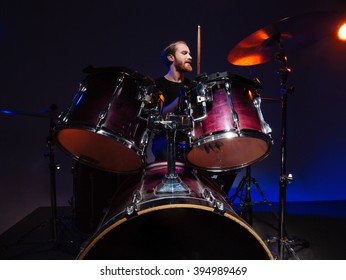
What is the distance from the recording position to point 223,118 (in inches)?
62.4

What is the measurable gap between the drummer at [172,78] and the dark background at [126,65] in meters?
1.12

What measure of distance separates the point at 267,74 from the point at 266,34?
5.90ft

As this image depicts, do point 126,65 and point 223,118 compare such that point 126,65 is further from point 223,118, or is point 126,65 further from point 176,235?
point 176,235

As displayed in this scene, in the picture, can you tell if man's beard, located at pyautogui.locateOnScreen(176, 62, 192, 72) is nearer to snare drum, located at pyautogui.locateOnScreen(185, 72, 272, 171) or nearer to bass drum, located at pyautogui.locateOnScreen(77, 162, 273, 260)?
snare drum, located at pyautogui.locateOnScreen(185, 72, 272, 171)

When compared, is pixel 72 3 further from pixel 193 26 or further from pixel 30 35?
pixel 193 26

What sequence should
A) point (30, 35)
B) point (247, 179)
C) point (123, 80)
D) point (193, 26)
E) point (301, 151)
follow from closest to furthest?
1. point (123, 80)
2. point (247, 179)
3. point (30, 35)
4. point (193, 26)
5. point (301, 151)

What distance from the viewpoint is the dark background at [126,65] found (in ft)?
11.1

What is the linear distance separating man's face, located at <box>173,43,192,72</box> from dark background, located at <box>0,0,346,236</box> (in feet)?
4.24

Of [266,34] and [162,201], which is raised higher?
[266,34]

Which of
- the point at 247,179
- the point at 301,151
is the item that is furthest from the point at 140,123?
the point at 301,151

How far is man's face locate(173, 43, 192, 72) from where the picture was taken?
7.67ft

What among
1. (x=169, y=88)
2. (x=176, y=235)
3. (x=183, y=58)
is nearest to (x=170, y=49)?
(x=183, y=58)

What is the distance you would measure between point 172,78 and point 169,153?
132 cm

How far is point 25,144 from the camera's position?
136 inches
